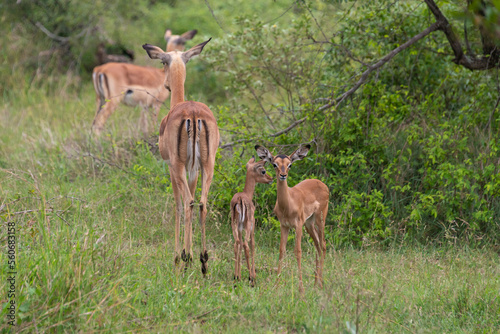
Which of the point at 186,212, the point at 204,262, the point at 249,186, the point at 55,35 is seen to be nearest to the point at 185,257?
the point at 204,262

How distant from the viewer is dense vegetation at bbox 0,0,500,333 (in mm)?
3617

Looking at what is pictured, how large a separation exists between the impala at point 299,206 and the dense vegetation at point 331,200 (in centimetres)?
20

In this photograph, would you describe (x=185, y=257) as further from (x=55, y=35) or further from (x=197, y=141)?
(x=55, y=35)

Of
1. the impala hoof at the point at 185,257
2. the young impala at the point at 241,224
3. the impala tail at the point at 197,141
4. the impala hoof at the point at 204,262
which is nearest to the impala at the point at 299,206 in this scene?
the young impala at the point at 241,224

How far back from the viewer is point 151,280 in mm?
4086

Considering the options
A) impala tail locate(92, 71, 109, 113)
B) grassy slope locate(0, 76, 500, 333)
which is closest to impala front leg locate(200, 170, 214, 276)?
grassy slope locate(0, 76, 500, 333)

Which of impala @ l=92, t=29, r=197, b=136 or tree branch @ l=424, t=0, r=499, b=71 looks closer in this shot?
tree branch @ l=424, t=0, r=499, b=71

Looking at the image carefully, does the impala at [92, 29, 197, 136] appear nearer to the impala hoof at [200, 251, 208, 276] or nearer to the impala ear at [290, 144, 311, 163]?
the impala ear at [290, 144, 311, 163]

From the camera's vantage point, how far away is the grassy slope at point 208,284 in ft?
11.1

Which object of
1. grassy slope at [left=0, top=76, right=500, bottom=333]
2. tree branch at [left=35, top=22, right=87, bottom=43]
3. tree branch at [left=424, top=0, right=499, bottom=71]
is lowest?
grassy slope at [left=0, top=76, right=500, bottom=333]

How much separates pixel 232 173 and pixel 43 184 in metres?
2.44

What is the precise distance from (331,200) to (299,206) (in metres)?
1.58

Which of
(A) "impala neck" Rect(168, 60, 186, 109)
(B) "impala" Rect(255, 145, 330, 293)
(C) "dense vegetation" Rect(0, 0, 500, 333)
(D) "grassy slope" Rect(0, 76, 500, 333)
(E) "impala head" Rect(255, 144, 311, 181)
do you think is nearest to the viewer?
(D) "grassy slope" Rect(0, 76, 500, 333)

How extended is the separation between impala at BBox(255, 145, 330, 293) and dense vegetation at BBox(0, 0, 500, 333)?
0.67 ft
